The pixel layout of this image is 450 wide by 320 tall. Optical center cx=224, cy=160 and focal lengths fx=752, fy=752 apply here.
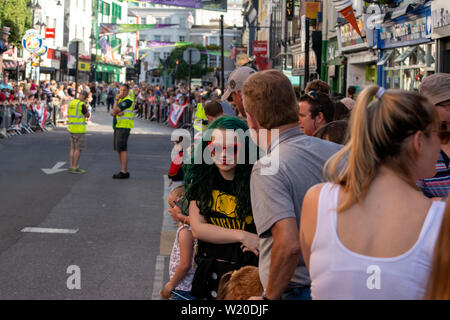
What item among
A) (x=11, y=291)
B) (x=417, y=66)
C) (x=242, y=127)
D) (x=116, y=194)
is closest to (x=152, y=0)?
(x=417, y=66)

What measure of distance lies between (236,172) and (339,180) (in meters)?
1.61

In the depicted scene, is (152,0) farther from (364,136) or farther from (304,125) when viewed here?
(364,136)

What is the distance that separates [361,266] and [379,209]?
0.58 ft

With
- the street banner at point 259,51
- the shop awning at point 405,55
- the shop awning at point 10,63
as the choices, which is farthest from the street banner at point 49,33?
the shop awning at point 405,55

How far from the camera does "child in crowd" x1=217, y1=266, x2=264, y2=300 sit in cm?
321

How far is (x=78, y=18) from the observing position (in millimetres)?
61312

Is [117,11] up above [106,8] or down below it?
above

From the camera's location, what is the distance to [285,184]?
3.07 m

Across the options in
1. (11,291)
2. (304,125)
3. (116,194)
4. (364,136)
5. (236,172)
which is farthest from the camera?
(116,194)

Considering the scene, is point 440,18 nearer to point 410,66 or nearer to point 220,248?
point 410,66

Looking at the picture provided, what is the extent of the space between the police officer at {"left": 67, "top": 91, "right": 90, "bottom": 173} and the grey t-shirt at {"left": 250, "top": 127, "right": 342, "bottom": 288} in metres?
12.2

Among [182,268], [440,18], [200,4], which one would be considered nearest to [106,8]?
[200,4]

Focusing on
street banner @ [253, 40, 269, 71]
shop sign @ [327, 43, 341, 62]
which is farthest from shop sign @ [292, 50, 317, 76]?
street banner @ [253, 40, 269, 71]

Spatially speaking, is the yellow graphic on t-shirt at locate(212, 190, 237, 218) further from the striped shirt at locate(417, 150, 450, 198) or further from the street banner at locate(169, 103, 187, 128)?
the street banner at locate(169, 103, 187, 128)
